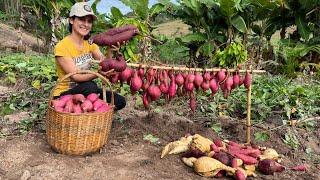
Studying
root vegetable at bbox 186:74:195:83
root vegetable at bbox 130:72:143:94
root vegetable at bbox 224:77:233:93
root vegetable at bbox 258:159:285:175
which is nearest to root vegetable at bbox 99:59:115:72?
root vegetable at bbox 130:72:143:94

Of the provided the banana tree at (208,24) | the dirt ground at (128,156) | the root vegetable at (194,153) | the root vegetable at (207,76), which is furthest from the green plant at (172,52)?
the root vegetable at (194,153)

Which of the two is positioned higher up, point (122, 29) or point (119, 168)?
point (122, 29)

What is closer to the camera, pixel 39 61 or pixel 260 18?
pixel 39 61

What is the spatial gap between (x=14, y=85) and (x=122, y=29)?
361cm

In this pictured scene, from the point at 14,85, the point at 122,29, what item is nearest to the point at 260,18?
the point at 14,85

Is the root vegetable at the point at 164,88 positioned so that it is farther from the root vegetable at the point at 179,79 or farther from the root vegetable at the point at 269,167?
the root vegetable at the point at 269,167

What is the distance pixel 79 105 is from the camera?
13.0 ft

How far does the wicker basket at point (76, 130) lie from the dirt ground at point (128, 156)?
10 cm

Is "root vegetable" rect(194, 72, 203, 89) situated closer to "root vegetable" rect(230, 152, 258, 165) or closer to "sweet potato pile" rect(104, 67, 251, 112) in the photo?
"sweet potato pile" rect(104, 67, 251, 112)

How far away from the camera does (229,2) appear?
25.9 ft

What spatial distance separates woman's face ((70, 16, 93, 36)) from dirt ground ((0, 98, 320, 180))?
1.14 metres

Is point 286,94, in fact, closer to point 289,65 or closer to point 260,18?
point 289,65

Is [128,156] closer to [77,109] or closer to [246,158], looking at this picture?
[77,109]

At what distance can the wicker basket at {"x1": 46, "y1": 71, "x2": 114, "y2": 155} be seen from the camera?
3787mm
